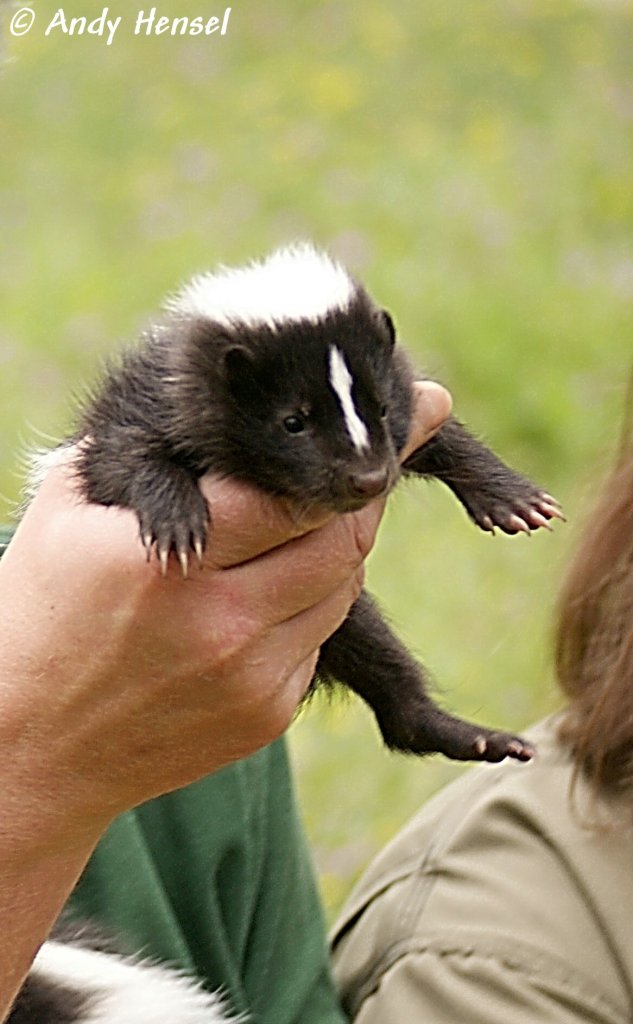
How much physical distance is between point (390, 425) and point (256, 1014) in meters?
0.82

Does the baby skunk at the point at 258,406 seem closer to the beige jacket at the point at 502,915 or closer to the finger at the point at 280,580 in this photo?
the finger at the point at 280,580

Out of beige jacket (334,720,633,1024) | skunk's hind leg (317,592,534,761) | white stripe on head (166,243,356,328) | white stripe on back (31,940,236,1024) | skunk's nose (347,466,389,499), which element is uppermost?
white stripe on head (166,243,356,328)

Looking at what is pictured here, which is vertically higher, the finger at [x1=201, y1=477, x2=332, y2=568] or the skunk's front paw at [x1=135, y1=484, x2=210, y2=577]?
the skunk's front paw at [x1=135, y1=484, x2=210, y2=577]

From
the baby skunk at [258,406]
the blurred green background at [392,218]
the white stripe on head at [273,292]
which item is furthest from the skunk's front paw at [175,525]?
the blurred green background at [392,218]

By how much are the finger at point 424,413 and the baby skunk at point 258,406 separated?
11 millimetres

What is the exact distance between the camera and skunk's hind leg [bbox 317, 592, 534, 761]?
210 cm

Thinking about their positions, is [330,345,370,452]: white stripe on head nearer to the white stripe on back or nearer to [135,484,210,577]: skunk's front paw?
[135,484,210,577]: skunk's front paw

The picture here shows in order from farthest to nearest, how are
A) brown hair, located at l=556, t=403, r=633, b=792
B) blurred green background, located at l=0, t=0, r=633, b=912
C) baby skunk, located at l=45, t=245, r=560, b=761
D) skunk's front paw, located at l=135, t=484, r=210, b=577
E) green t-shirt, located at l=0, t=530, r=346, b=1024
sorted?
blurred green background, located at l=0, t=0, r=633, b=912 < brown hair, located at l=556, t=403, r=633, b=792 < green t-shirt, located at l=0, t=530, r=346, b=1024 < baby skunk, located at l=45, t=245, r=560, b=761 < skunk's front paw, located at l=135, t=484, r=210, b=577

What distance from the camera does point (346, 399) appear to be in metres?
1.77

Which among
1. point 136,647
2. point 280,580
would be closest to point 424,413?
point 280,580

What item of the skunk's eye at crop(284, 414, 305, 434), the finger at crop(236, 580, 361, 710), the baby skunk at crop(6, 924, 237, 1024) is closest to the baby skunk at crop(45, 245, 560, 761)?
the skunk's eye at crop(284, 414, 305, 434)

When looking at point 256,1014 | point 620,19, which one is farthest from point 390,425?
point 620,19

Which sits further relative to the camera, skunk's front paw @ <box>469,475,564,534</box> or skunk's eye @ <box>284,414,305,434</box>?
skunk's front paw @ <box>469,475,564,534</box>

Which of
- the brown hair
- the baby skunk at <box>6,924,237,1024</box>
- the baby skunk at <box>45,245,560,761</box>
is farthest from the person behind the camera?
the brown hair
